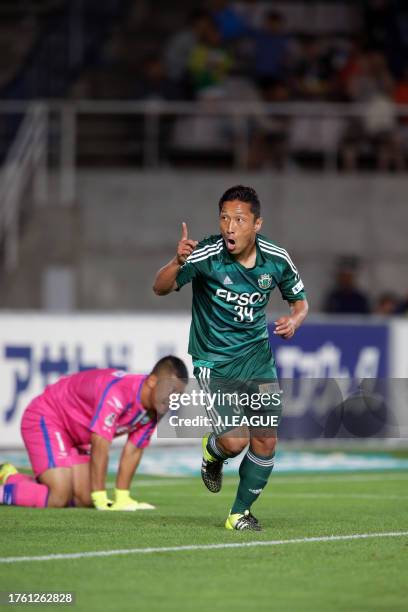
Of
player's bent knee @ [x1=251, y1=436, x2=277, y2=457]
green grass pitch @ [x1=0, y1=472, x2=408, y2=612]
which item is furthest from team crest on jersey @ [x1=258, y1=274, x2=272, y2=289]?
green grass pitch @ [x1=0, y1=472, x2=408, y2=612]

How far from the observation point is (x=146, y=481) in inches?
544

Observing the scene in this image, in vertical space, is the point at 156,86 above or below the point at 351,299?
above

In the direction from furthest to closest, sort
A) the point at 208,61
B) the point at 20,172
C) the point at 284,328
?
the point at 208,61 → the point at 20,172 → the point at 284,328

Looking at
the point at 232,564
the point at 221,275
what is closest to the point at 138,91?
the point at 221,275

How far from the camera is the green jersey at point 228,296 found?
8.80m

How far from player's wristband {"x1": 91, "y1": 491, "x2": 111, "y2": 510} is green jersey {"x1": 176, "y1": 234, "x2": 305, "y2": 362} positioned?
1.91 m

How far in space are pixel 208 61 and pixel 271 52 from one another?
3.41 feet

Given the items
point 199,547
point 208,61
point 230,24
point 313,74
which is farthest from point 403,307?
point 199,547

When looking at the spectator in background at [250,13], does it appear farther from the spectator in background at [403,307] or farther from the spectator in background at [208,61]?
the spectator in background at [403,307]

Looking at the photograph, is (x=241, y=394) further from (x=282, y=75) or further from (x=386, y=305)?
(x=282, y=75)

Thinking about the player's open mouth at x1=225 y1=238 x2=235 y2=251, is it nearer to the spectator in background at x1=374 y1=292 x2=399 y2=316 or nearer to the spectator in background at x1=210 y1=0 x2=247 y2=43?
the spectator in background at x1=374 y1=292 x2=399 y2=316

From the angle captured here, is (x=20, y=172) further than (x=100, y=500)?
Yes

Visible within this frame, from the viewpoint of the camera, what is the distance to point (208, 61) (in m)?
21.8

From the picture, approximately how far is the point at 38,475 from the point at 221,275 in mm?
2934
